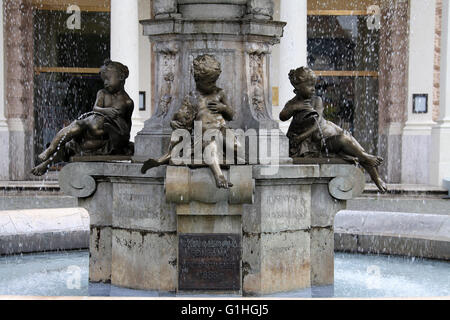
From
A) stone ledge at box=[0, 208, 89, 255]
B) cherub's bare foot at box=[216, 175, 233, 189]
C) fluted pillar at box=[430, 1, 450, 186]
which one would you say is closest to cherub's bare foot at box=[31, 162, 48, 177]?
stone ledge at box=[0, 208, 89, 255]

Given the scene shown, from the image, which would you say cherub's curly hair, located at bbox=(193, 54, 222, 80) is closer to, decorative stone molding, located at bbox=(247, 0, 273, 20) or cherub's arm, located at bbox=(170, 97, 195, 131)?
cherub's arm, located at bbox=(170, 97, 195, 131)

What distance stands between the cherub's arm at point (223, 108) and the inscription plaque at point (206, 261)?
92cm

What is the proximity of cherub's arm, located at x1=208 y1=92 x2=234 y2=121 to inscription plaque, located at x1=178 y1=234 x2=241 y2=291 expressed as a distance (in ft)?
3.01

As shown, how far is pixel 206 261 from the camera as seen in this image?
584 cm

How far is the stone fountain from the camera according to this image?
584cm

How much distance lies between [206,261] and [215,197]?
1.67 ft

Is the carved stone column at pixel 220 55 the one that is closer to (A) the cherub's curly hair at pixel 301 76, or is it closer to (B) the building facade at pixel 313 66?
(A) the cherub's curly hair at pixel 301 76

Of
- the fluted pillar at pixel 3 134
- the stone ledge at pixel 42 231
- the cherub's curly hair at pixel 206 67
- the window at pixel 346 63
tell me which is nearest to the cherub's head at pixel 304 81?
the cherub's curly hair at pixel 206 67

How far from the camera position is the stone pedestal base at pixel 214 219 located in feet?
19.0

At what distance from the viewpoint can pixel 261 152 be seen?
6270mm

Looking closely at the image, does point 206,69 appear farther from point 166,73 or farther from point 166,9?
point 166,9

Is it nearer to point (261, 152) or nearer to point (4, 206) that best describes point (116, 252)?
point (261, 152)
